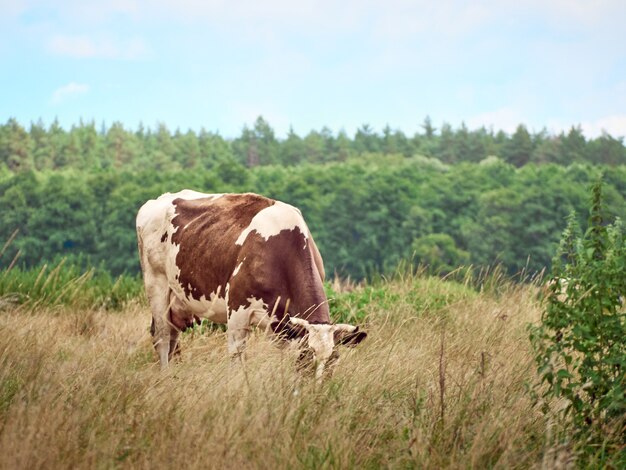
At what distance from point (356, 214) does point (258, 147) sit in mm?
74308

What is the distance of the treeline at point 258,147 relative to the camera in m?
120

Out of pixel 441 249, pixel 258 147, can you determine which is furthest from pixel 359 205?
pixel 258 147

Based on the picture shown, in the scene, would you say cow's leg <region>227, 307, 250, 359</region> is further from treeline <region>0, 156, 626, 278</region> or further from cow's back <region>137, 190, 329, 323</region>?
treeline <region>0, 156, 626, 278</region>

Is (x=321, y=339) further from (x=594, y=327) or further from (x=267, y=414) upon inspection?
(x=594, y=327)

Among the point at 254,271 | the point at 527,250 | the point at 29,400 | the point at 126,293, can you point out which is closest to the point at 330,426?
the point at 29,400

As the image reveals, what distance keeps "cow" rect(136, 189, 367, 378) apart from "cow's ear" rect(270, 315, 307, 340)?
1 cm

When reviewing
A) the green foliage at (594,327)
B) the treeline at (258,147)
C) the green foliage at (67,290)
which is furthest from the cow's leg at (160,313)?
the treeline at (258,147)

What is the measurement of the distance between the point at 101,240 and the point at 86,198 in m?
7.71

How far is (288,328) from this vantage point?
727 centimetres

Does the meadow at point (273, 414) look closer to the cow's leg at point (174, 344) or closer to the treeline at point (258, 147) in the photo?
the cow's leg at point (174, 344)

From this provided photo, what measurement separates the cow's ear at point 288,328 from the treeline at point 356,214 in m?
65.5

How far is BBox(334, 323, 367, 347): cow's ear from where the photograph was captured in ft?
21.3

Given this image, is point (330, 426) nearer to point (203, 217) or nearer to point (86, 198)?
point (203, 217)

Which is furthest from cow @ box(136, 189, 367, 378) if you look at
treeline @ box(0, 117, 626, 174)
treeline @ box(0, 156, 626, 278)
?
treeline @ box(0, 117, 626, 174)
